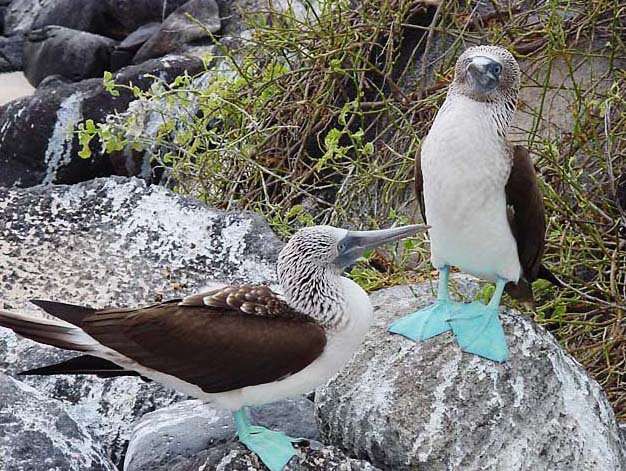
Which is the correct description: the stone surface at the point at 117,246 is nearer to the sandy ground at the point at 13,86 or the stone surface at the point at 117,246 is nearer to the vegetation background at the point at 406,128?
the vegetation background at the point at 406,128

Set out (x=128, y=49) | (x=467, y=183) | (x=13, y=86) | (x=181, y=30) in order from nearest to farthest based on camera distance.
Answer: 1. (x=467, y=183)
2. (x=181, y=30)
3. (x=128, y=49)
4. (x=13, y=86)

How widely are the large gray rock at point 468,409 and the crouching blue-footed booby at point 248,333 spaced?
255mm

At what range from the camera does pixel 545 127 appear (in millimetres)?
4707

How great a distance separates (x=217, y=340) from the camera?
2660 mm

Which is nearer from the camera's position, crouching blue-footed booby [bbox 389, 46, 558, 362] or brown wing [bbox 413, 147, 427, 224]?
crouching blue-footed booby [bbox 389, 46, 558, 362]

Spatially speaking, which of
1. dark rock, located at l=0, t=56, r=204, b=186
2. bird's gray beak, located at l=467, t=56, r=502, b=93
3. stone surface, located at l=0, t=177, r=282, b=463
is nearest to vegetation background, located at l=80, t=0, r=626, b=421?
stone surface, located at l=0, t=177, r=282, b=463

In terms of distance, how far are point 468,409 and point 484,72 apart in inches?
38.6

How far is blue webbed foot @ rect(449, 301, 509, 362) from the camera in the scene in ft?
9.64

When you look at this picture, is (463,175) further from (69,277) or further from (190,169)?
(190,169)

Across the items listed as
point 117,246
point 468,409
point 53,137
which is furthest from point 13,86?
point 468,409

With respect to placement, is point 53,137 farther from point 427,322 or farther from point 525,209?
point 525,209

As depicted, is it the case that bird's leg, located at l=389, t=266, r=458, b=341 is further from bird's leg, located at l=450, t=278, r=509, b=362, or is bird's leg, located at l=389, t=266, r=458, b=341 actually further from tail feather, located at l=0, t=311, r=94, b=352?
tail feather, located at l=0, t=311, r=94, b=352

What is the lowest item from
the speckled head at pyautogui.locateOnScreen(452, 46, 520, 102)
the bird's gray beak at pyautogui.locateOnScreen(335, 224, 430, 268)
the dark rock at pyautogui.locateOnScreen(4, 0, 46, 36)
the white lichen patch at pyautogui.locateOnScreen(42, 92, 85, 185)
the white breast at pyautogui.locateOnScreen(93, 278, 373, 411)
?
the dark rock at pyautogui.locateOnScreen(4, 0, 46, 36)

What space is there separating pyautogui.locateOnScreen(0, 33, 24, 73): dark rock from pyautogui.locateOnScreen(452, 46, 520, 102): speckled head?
35.5 feet
